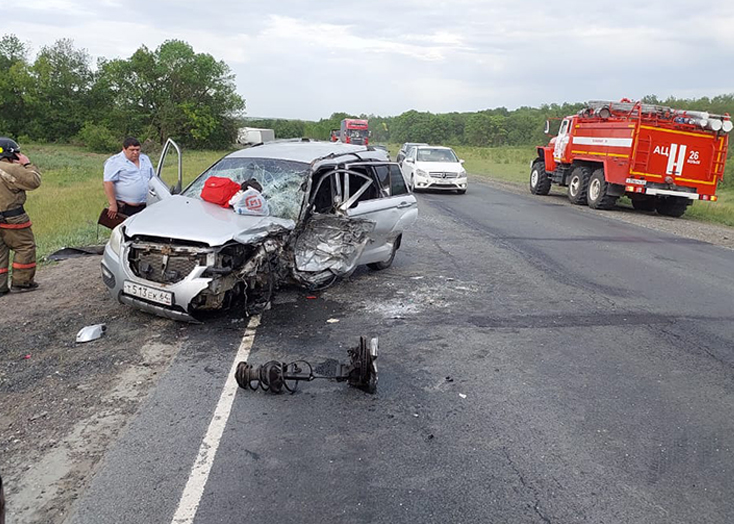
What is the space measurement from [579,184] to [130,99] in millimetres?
67615

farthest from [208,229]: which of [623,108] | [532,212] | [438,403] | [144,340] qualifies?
[623,108]

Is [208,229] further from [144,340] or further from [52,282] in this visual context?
[52,282]

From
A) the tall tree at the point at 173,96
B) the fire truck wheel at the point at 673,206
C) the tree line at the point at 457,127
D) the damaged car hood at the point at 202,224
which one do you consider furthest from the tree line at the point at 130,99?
the damaged car hood at the point at 202,224

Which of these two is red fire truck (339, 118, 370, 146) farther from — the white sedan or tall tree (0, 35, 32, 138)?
tall tree (0, 35, 32, 138)

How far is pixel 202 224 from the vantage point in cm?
575

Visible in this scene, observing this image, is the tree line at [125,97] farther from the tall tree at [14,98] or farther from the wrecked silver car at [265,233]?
the wrecked silver car at [265,233]

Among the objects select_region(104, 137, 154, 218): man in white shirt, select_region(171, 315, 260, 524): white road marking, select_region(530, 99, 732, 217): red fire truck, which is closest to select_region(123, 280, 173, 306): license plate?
select_region(171, 315, 260, 524): white road marking

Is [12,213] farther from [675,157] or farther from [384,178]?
[675,157]

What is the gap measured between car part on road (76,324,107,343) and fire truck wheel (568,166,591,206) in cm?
1594

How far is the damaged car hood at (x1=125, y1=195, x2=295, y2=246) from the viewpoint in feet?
18.1

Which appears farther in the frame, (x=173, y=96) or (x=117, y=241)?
(x=173, y=96)

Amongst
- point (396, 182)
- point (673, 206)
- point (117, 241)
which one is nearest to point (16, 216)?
point (117, 241)

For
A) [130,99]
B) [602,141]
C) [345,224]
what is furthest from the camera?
[130,99]

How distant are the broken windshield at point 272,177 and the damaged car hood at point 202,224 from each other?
1.15 ft
